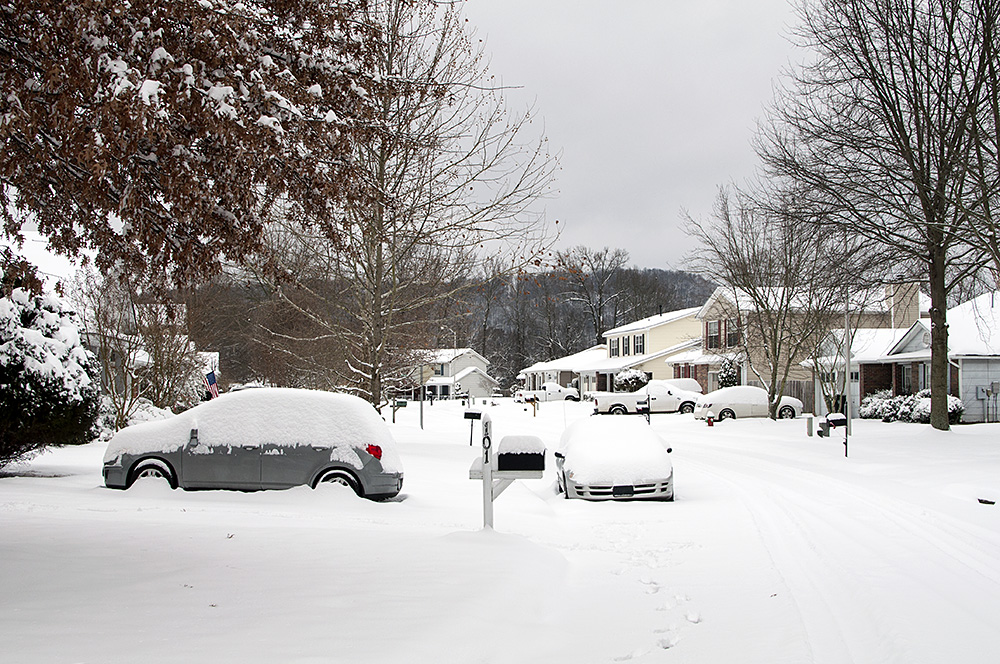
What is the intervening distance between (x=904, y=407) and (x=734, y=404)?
24.2 ft

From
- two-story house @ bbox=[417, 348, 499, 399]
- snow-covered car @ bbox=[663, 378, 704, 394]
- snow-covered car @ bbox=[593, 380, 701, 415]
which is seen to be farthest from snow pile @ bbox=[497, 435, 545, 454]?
two-story house @ bbox=[417, 348, 499, 399]

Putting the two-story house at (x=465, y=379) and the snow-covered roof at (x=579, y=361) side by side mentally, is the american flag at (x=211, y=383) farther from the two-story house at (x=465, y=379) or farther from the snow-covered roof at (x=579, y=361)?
the two-story house at (x=465, y=379)

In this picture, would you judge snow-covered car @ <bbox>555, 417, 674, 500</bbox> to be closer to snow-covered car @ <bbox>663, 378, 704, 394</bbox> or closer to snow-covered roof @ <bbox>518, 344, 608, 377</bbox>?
snow-covered car @ <bbox>663, 378, 704, 394</bbox>

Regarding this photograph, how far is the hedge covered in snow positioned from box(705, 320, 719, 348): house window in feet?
43.6

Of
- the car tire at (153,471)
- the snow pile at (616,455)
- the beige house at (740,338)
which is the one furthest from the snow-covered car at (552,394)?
the car tire at (153,471)

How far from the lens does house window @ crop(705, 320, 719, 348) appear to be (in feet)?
164

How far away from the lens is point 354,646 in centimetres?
493

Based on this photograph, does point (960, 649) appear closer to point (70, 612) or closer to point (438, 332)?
point (70, 612)

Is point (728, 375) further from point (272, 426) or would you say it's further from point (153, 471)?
point (153, 471)

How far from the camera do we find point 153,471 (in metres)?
11.7

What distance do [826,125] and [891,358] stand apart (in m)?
17.7

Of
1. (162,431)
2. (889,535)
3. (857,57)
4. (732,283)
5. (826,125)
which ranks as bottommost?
(889,535)

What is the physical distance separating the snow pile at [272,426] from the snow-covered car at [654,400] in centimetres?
3203

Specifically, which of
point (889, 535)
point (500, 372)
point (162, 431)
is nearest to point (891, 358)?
point (889, 535)
